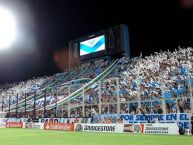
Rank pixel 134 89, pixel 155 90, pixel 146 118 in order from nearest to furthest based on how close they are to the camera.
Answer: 1. pixel 146 118
2. pixel 155 90
3. pixel 134 89

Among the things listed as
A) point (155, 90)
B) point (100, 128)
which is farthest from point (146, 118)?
point (155, 90)

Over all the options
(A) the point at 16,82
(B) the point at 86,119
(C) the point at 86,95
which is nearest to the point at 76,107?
(C) the point at 86,95

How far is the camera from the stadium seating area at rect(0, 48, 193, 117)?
27859 millimetres

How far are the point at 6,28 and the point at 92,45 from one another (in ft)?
78.6

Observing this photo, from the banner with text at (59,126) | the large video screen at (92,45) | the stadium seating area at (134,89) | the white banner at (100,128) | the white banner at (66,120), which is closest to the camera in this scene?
the stadium seating area at (134,89)

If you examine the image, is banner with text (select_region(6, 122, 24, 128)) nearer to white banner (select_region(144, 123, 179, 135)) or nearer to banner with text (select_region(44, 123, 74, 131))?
banner with text (select_region(44, 123, 74, 131))

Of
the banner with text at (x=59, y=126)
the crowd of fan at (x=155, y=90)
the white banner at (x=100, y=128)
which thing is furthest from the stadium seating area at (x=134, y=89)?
the banner with text at (x=59, y=126)

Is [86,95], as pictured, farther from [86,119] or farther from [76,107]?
[86,119]

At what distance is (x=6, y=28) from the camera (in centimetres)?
4000

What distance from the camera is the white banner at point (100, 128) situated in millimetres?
28111

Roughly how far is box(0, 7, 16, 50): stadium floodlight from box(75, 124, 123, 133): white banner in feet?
51.5

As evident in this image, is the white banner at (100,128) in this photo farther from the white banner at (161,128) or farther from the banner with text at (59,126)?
the white banner at (161,128)

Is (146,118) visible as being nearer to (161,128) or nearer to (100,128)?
(161,128)

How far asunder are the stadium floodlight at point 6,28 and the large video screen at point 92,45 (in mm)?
20903
